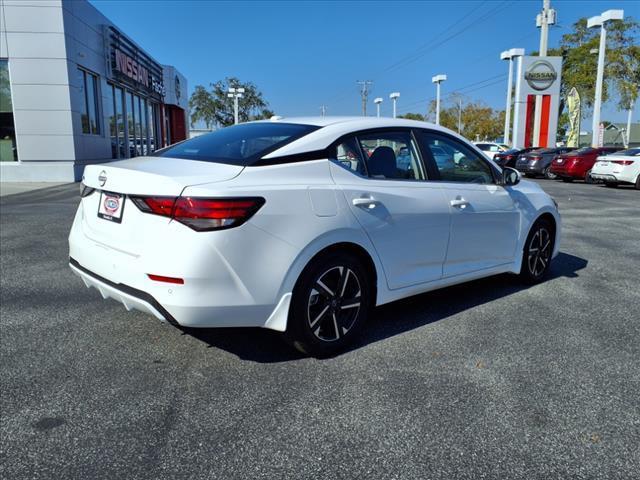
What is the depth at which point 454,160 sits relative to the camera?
182 inches

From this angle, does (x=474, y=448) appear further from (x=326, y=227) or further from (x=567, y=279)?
(x=567, y=279)

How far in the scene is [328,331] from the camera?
3664 mm

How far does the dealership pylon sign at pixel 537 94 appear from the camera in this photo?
129ft

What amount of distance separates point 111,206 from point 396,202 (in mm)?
1938

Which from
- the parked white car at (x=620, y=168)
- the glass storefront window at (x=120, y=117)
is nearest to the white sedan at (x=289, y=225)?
the parked white car at (x=620, y=168)

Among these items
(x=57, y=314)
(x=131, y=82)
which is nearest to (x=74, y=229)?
(x=57, y=314)

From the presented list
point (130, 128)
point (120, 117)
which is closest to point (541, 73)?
point (130, 128)

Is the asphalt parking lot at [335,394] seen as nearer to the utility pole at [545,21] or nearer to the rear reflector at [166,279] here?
the rear reflector at [166,279]

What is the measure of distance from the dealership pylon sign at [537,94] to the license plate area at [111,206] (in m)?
40.2

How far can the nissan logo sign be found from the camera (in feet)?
129

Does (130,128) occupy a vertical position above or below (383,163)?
above

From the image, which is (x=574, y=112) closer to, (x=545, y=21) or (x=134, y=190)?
(x=545, y=21)

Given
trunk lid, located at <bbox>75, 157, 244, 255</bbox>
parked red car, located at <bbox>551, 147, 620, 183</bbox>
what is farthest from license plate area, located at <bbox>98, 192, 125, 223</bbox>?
parked red car, located at <bbox>551, 147, 620, 183</bbox>

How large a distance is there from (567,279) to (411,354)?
294 centimetres
